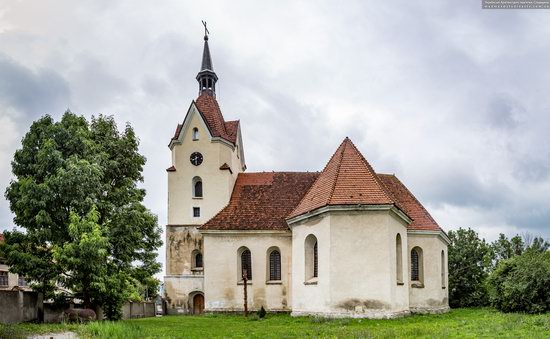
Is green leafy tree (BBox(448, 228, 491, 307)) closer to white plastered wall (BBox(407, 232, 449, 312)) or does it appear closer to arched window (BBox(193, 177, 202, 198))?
white plastered wall (BBox(407, 232, 449, 312))

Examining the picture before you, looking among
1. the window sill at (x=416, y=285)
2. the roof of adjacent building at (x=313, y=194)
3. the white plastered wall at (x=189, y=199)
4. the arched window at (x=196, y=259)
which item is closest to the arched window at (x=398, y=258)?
the roof of adjacent building at (x=313, y=194)

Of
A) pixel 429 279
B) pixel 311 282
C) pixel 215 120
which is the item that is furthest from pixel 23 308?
pixel 429 279

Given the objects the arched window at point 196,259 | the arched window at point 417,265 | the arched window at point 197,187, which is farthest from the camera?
the arched window at point 197,187

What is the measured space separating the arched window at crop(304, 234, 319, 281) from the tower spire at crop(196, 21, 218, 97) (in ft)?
56.8

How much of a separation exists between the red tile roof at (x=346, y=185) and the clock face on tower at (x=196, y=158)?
10.4 meters

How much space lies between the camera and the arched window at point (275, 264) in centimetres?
3488

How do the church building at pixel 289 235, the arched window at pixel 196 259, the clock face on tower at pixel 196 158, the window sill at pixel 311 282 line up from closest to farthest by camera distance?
the church building at pixel 289 235, the window sill at pixel 311 282, the arched window at pixel 196 259, the clock face on tower at pixel 196 158

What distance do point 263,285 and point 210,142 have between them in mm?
11490

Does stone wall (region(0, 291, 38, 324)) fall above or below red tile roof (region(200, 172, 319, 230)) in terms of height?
below

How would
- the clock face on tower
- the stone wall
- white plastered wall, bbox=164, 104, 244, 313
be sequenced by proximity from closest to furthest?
the stone wall
white plastered wall, bbox=164, 104, 244, 313
the clock face on tower

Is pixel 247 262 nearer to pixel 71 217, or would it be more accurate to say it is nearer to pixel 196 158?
pixel 196 158

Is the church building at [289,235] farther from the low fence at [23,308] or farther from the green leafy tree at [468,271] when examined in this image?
the low fence at [23,308]

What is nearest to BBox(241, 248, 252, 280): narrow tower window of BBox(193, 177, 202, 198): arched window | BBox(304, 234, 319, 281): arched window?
BBox(304, 234, 319, 281): arched window

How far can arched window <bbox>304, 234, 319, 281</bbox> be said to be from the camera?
30281 millimetres
